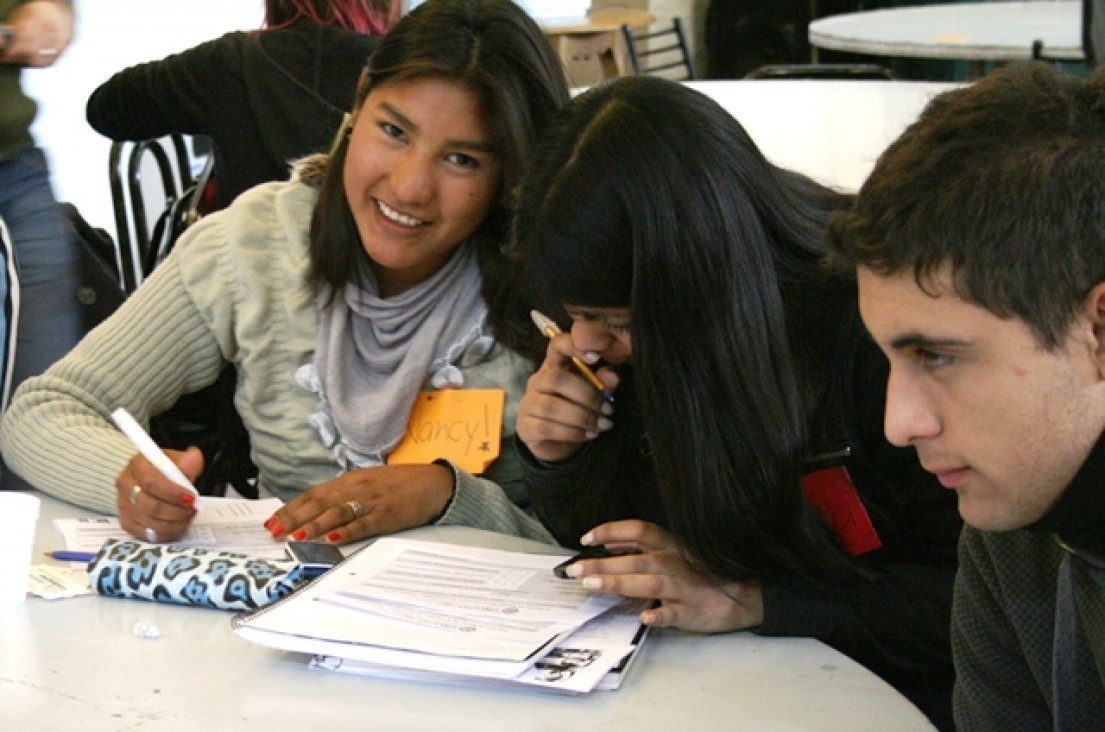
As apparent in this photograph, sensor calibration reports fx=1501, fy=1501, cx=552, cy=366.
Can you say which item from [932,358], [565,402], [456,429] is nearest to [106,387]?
[456,429]

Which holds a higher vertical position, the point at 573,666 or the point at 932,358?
the point at 932,358

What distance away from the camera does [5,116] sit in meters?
2.25

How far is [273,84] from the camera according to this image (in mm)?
2938

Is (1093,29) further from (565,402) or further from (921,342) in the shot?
(921,342)

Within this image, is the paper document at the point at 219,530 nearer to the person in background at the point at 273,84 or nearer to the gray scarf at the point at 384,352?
the gray scarf at the point at 384,352

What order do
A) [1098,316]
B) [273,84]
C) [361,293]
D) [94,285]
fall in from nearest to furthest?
[1098,316] < [361,293] < [94,285] < [273,84]

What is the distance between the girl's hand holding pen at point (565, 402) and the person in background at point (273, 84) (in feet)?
4.15

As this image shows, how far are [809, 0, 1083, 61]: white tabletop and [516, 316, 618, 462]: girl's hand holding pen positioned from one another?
2.56 metres

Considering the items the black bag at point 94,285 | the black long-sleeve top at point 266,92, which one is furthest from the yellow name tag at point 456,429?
the black long-sleeve top at point 266,92

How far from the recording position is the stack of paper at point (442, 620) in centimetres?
131

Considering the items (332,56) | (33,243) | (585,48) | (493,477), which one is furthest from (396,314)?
(585,48)

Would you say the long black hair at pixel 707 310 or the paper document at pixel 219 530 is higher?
the long black hair at pixel 707 310

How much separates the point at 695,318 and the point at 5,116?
49.9 inches

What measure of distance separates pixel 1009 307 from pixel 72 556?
42.2 inches
